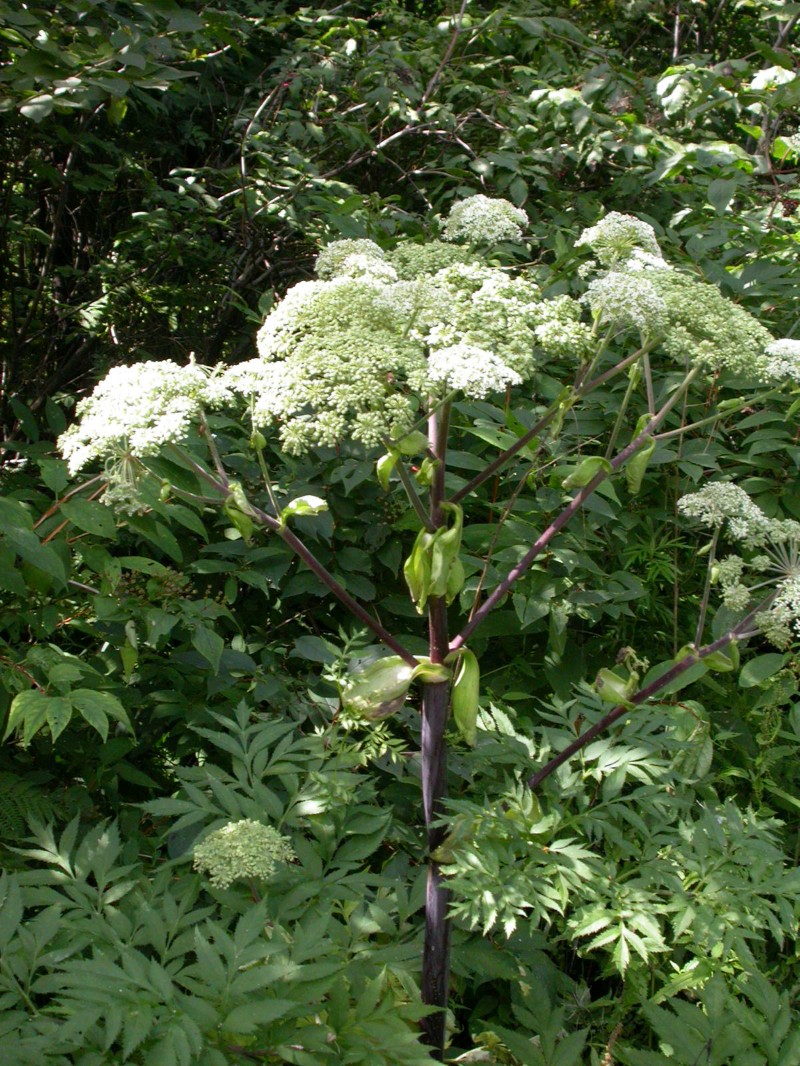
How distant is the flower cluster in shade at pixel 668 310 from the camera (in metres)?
1.75

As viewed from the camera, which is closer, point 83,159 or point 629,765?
point 629,765

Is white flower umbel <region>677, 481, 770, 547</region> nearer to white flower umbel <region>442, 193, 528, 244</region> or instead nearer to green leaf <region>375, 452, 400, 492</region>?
white flower umbel <region>442, 193, 528, 244</region>

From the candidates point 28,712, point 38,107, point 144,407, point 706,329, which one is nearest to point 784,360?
point 706,329

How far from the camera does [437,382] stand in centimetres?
160

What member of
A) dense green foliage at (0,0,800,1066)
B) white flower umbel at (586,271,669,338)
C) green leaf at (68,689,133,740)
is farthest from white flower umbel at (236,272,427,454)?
green leaf at (68,689,133,740)

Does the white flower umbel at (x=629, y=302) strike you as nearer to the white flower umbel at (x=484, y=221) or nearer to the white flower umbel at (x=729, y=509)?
the white flower umbel at (x=484, y=221)

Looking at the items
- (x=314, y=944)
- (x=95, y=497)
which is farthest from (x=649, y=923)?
(x=95, y=497)

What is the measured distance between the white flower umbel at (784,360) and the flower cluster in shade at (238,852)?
1378 millimetres

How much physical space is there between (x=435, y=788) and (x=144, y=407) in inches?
35.2

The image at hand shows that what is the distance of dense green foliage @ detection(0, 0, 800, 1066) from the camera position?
1.65m

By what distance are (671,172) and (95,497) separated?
2663mm

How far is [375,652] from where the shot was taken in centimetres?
239

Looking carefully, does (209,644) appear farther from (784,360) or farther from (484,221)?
(784,360)

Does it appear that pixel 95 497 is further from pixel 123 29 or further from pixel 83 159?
pixel 83 159
